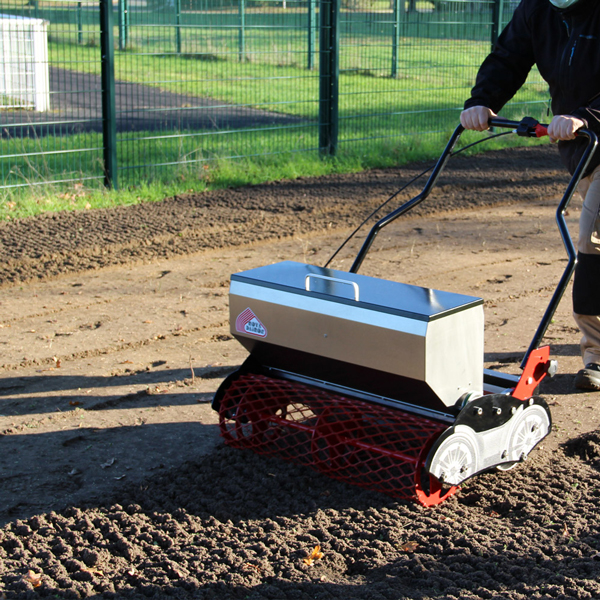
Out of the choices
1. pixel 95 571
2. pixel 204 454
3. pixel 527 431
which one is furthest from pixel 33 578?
pixel 527 431

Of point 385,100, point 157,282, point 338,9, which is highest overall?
point 338,9

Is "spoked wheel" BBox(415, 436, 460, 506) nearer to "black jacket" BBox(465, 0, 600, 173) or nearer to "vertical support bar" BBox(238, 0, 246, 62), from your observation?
"black jacket" BBox(465, 0, 600, 173)

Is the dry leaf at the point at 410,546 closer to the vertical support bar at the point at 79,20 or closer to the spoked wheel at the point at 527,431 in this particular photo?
the spoked wheel at the point at 527,431

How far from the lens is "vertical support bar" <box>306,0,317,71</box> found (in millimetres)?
9117

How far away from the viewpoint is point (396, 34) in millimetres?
10000

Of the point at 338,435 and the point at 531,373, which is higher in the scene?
the point at 531,373

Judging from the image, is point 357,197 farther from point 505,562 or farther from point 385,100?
point 505,562

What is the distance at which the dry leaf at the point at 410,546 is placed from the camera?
2660mm

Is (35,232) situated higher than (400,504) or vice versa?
(35,232)

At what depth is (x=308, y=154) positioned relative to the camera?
930cm

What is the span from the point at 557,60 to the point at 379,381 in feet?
5.80

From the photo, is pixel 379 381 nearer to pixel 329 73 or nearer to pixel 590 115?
pixel 590 115

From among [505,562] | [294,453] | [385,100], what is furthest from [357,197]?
[505,562]

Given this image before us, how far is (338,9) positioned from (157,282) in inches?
202
